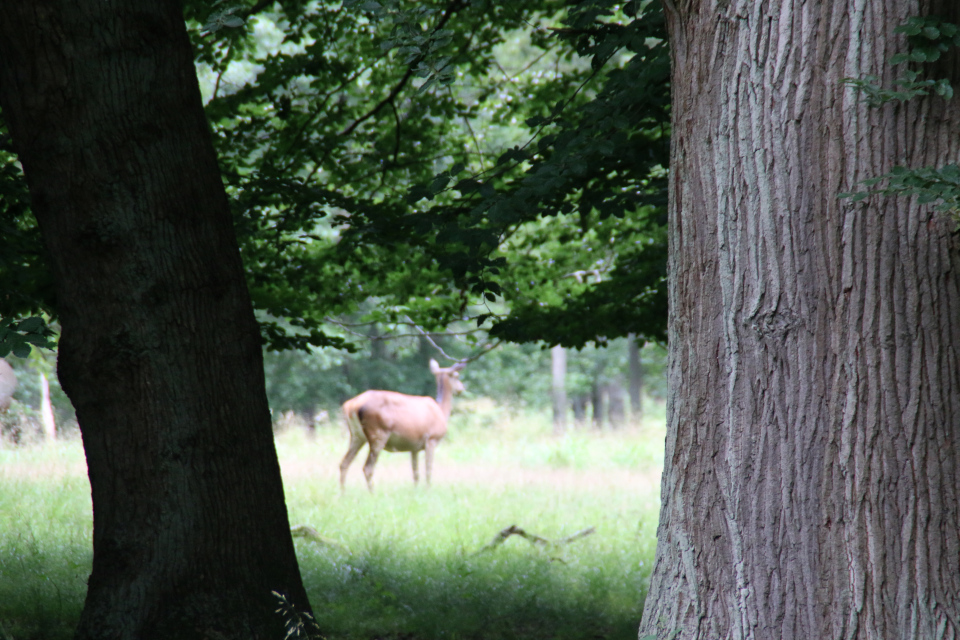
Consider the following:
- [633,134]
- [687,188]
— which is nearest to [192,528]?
[687,188]

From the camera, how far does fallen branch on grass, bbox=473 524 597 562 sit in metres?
6.86

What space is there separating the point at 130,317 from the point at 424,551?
424 centimetres

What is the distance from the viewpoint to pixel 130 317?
3070 mm

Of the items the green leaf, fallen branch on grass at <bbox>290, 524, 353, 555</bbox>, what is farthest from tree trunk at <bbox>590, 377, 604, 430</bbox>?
the green leaf

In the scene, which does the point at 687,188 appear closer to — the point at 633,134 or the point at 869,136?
the point at 869,136

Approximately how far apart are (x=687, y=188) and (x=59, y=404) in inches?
995

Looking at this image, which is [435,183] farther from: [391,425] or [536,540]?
[391,425]

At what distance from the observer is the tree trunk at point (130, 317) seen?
10.0 ft

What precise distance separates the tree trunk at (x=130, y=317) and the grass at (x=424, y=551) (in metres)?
0.60

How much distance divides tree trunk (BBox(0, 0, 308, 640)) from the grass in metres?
0.60

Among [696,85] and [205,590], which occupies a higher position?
[696,85]

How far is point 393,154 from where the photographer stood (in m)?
6.61

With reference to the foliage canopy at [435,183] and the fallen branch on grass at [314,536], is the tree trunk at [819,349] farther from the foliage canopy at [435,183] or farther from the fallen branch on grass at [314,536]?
the fallen branch on grass at [314,536]

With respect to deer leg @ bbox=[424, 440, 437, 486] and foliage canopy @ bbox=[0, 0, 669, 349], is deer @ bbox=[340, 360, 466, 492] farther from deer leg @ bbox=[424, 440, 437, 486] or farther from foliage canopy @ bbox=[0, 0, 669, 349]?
foliage canopy @ bbox=[0, 0, 669, 349]
